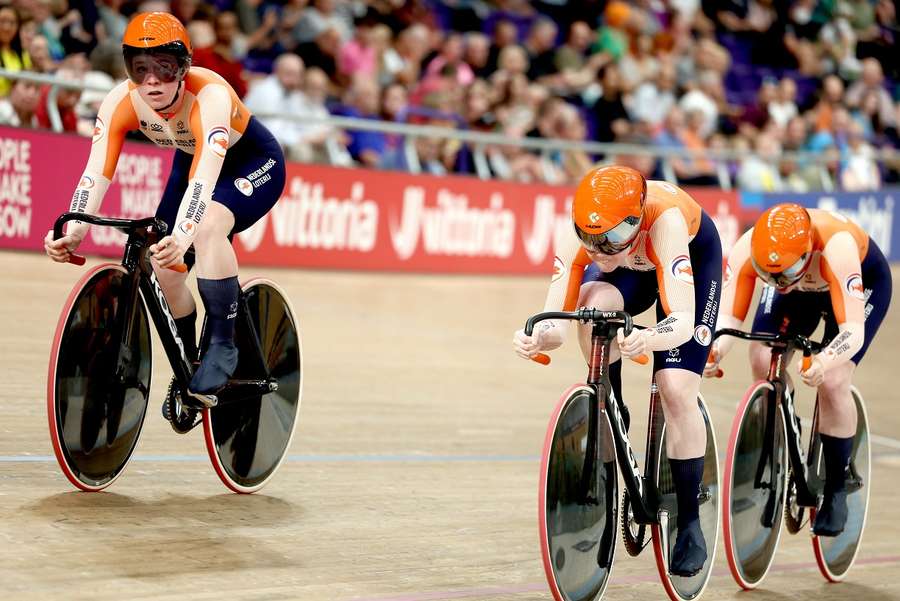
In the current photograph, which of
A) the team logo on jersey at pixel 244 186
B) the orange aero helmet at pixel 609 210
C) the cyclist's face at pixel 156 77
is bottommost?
the orange aero helmet at pixel 609 210

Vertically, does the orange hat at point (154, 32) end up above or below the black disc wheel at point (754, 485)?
above

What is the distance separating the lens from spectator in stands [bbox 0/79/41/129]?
26.5ft

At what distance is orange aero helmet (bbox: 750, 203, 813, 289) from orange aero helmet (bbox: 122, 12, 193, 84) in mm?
1888

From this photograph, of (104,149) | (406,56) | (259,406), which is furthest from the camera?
(406,56)

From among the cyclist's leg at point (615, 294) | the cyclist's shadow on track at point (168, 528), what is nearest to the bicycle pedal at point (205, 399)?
the cyclist's shadow on track at point (168, 528)

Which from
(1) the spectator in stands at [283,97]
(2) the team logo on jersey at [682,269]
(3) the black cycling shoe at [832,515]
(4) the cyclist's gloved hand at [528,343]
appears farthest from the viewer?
(1) the spectator in stands at [283,97]

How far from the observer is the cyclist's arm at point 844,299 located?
436 centimetres

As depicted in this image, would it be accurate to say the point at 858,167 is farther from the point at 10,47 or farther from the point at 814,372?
the point at 814,372

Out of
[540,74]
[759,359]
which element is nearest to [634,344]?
[759,359]

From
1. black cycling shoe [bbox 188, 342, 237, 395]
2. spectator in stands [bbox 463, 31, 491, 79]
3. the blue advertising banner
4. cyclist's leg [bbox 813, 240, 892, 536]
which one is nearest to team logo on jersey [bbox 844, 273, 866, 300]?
cyclist's leg [bbox 813, 240, 892, 536]

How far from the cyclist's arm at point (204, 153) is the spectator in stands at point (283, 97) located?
5796 millimetres

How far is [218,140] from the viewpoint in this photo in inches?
157

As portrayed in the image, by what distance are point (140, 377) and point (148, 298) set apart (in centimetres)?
30

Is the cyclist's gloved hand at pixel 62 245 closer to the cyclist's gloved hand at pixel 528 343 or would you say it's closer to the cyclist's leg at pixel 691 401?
the cyclist's gloved hand at pixel 528 343
